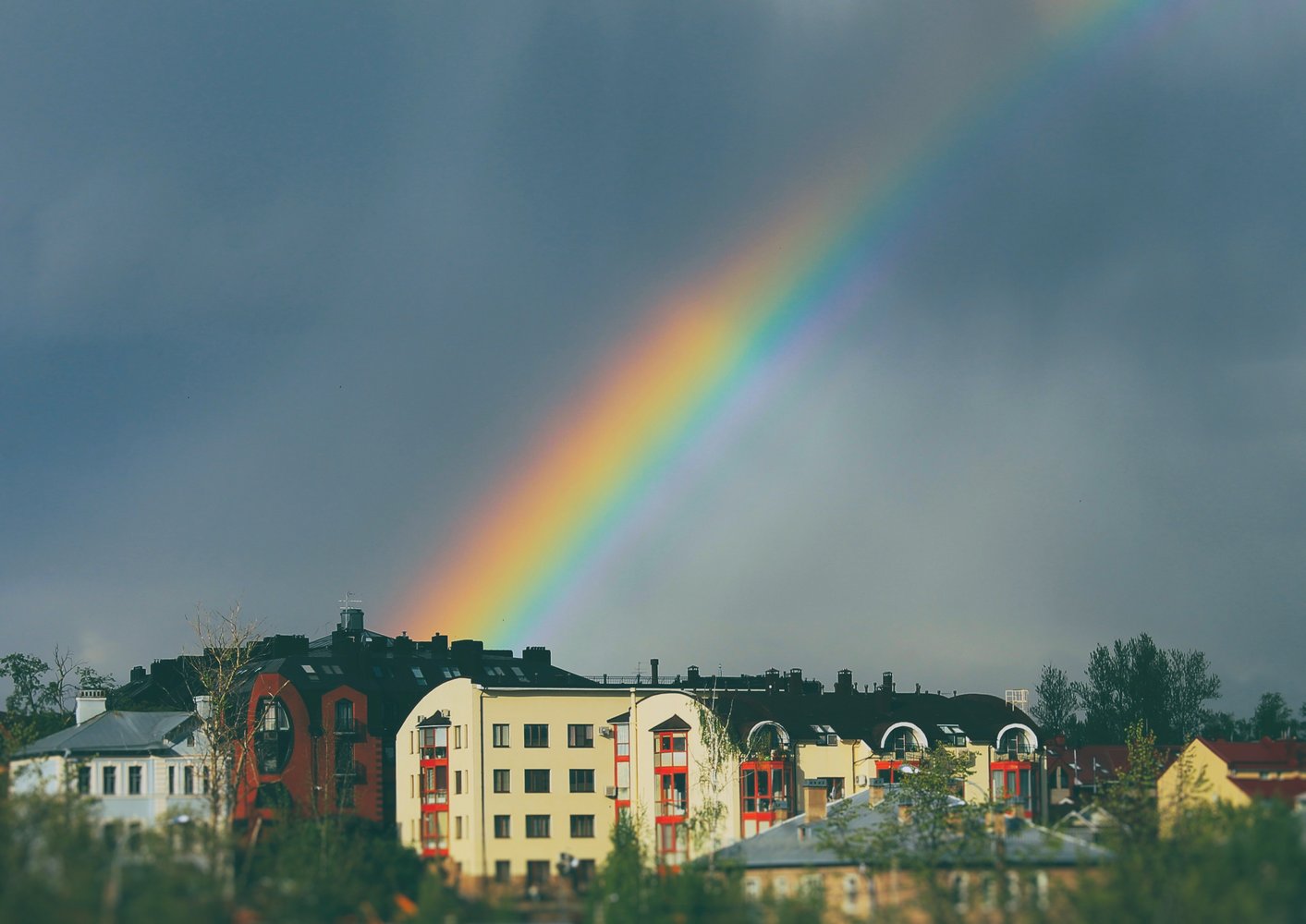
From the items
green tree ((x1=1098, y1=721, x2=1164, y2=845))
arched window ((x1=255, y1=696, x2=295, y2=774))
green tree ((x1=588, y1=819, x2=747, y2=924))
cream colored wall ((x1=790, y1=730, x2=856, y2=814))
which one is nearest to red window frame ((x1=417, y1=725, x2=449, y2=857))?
arched window ((x1=255, y1=696, x2=295, y2=774))

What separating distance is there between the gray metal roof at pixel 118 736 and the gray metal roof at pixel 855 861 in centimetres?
4422

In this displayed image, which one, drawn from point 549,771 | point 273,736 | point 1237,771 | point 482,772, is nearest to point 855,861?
point 1237,771

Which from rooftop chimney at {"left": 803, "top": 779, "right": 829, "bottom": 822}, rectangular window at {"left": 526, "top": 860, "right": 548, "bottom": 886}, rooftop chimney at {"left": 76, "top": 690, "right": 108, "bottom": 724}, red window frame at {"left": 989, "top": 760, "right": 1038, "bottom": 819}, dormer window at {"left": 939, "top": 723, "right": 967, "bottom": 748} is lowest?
rectangular window at {"left": 526, "top": 860, "right": 548, "bottom": 886}

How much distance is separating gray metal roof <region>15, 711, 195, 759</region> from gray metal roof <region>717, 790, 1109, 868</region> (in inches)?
1741

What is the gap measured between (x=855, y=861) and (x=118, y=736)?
55.5 m

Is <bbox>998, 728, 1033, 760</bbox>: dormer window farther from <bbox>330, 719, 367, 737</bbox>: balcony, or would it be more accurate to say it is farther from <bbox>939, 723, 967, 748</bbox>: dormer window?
<bbox>330, 719, 367, 737</bbox>: balcony

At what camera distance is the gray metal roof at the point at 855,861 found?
7069 centimetres

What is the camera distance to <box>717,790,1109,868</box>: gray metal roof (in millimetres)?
70688

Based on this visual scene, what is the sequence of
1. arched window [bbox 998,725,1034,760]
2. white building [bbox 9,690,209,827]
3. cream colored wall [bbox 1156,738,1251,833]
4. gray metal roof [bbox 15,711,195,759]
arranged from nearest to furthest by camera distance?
1. cream colored wall [bbox 1156,738,1251,833]
2. white building [bbox 9,690,209,827]
3. gray metal roof [bbox 15,711,195,759]
4. arched window [bbox 998,725,1034,760]

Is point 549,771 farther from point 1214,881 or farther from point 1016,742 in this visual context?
point 1214,881

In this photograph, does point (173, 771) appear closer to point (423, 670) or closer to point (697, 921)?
Answer: point (423, 670)

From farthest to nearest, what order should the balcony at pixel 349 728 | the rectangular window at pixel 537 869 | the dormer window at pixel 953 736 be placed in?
1. the balcony at pixel 349 728
2. the dormer window at pixel 953 736
3. the rectangular window at pixel 537 869

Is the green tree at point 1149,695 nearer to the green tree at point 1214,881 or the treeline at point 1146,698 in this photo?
the treeline at point 1146,698

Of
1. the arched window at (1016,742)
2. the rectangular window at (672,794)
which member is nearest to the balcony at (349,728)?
the rectangular window at (672,794)
